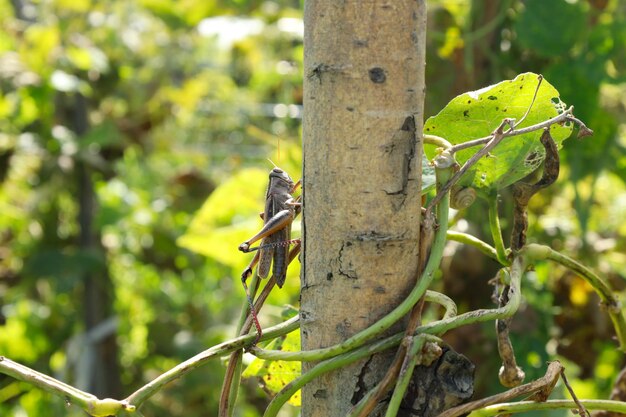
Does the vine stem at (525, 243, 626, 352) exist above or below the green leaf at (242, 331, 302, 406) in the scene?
above

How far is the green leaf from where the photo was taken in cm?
50

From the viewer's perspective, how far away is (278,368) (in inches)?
19.9

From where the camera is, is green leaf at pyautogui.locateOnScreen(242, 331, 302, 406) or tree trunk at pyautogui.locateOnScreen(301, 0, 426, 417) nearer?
tree trunk at pyautogui.locateOnScreen(301, 0, 426, 417)

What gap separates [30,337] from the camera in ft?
5.49

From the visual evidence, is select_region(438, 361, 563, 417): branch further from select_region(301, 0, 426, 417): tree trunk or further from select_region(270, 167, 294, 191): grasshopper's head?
select_region(270, 167, 294, 191): grasshopper's head

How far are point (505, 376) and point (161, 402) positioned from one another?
126cm

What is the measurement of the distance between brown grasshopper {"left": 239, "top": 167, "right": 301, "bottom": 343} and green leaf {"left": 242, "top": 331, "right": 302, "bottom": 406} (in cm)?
5

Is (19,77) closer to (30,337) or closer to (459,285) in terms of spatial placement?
(30,337)

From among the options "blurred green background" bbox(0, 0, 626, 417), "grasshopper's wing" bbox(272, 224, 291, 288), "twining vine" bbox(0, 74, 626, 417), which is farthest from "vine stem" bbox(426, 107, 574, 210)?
"blurred green background" bbox(0, 0, 626, 417)

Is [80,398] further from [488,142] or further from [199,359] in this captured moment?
[488,142]

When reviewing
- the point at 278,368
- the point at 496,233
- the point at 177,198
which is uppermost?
the point at 496,233

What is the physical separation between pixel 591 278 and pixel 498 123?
105 millimetres

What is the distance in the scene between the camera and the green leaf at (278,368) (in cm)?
50

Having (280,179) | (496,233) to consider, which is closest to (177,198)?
(280,179)
